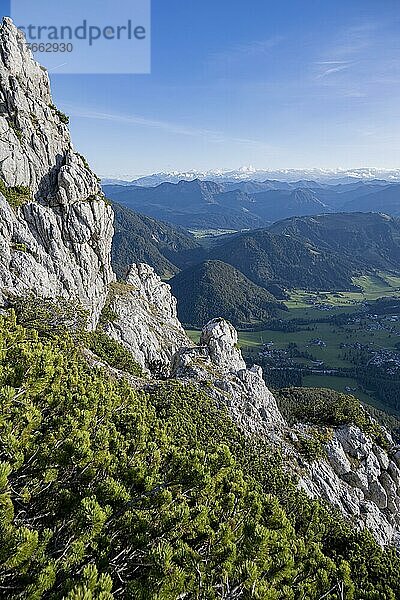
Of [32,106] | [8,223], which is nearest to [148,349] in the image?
[8,223]

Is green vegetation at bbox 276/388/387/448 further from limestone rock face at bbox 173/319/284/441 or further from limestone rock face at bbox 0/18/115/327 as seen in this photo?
limestone rock face at bbox 0/18/115/327

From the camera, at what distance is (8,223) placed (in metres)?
73.1

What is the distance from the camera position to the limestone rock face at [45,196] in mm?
76812

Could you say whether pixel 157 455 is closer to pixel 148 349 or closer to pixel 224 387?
pixel 224 387

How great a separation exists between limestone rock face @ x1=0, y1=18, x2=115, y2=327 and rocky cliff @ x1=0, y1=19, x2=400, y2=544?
9.0 inches

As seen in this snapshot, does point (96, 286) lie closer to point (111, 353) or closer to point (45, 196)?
point (45, 196)

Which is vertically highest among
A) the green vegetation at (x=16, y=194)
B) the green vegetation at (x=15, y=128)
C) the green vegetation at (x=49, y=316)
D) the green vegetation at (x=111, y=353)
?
the green vegetation at (x=15, y=128)

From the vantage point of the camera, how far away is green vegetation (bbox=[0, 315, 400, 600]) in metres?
13.8

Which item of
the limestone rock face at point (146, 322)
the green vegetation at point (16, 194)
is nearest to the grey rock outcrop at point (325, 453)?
the limestone rock face at point (146, 322)

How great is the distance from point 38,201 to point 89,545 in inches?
3417

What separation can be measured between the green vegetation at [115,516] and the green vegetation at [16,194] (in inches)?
2374

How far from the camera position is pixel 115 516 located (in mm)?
17047

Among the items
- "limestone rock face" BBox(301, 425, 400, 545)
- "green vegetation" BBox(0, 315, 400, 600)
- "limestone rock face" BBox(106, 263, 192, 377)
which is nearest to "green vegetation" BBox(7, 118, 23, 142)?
"limestone rock face" BBox(106, 263, 192, 377)

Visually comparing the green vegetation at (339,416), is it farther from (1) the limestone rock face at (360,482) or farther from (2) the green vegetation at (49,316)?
(2) the green vegetation at (49,316)
